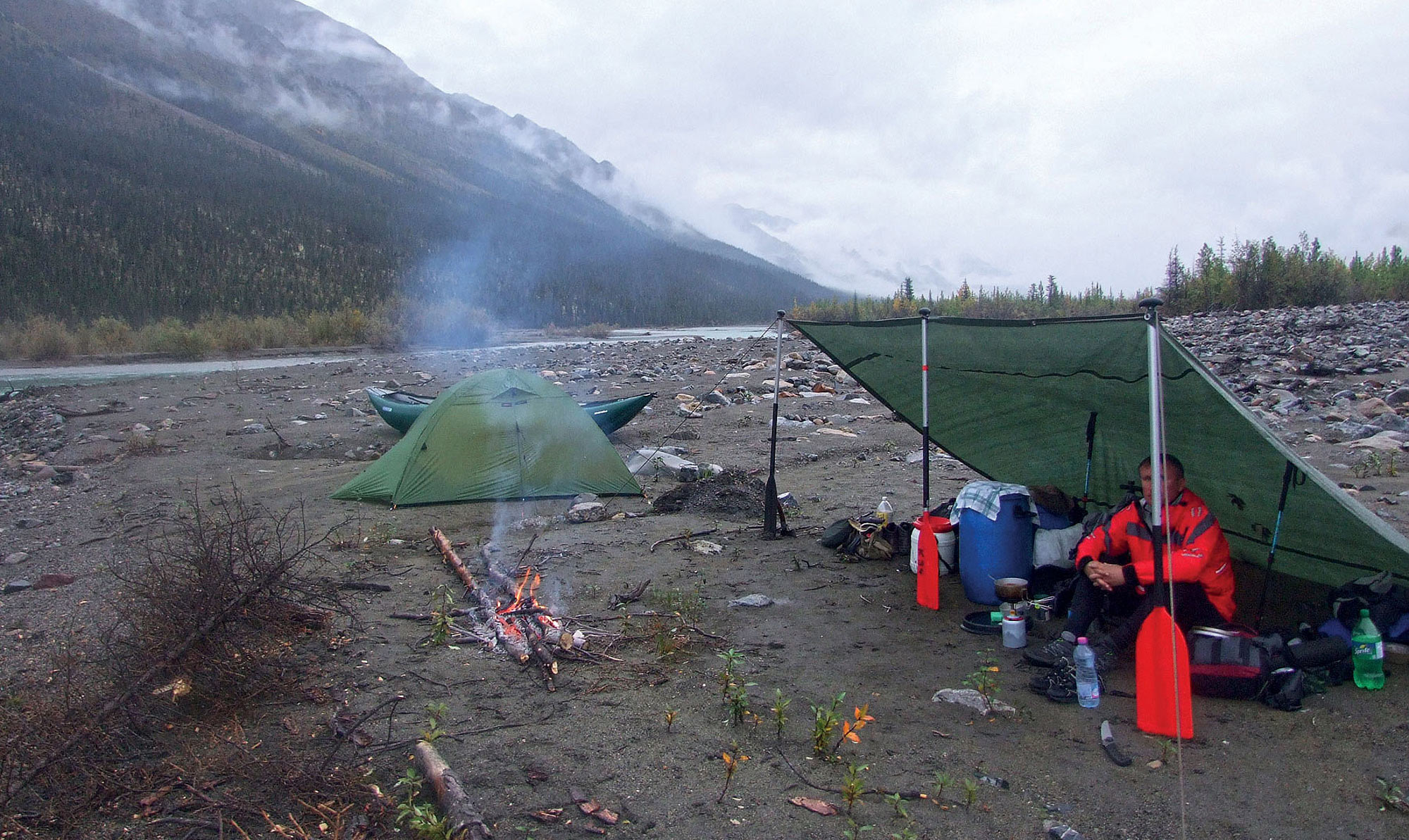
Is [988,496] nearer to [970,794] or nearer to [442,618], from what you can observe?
[970,794]

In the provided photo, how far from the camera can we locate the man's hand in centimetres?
371

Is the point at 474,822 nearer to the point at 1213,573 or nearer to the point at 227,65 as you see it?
the point at 1213,573

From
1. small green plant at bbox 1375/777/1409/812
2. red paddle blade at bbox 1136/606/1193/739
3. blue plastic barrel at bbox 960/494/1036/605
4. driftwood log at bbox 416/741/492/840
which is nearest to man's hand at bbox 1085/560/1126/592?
red paddle blade at bbox 1136/606/1193/739

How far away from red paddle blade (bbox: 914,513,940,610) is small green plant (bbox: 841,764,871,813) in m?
1.82

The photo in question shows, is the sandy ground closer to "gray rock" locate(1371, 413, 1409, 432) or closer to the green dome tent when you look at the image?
the green dome tent

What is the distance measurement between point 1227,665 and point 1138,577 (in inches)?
18.4

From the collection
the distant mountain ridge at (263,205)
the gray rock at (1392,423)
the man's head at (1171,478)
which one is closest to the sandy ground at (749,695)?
the man's head at (1171,478)

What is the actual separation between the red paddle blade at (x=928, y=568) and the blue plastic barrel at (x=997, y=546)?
173mm

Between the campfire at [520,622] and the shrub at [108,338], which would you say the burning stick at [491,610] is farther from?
the shrub at [108,338]

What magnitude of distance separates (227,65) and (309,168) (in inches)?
1981

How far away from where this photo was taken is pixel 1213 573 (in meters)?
3.62

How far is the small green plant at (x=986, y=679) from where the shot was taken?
3449mm

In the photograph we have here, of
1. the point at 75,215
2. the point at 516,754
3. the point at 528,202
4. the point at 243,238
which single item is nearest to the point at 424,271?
the point at 243,238

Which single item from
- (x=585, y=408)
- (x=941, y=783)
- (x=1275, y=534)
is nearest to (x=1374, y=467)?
(x=1275, y=534)
